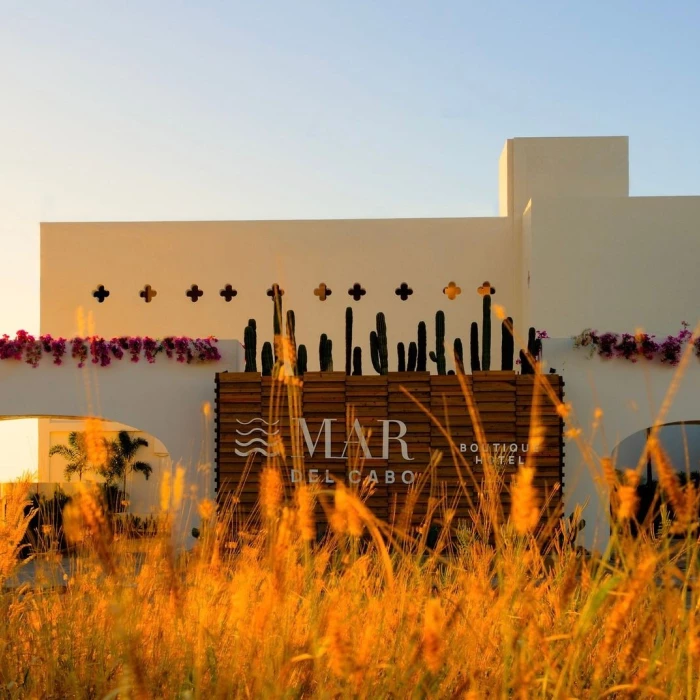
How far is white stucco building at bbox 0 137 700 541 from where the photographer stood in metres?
17.5

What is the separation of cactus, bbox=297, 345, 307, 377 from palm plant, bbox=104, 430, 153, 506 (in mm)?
9438

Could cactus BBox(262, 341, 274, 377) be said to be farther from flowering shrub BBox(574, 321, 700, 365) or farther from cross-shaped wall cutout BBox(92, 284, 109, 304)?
cross-shaped wall cutout BBox(92, 284, 109, 304)

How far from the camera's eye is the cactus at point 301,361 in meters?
11.9

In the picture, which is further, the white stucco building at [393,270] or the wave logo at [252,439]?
the white stucco building at [393,270]

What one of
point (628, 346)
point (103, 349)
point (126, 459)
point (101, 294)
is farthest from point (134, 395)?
point (126, 459)

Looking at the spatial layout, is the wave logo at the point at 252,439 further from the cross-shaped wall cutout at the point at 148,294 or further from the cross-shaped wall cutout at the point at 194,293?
the cross-shaped wall cutout at the point at 148,294

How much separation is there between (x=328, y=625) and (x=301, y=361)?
32.5ft

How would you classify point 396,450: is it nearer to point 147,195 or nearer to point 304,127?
point 304,127

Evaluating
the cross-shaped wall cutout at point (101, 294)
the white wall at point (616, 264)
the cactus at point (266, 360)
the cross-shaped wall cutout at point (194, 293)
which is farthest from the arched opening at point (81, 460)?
the white wall at point (616, 264)

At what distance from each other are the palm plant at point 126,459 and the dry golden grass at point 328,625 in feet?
57.7

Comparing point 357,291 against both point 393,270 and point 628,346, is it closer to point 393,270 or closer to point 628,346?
point 393,270

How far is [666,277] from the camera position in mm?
17531

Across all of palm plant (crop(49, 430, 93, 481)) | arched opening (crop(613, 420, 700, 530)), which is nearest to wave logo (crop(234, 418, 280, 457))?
palm plant (crop(49, 430, 93, 481))

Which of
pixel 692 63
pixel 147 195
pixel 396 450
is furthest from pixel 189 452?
pixel 147 195
